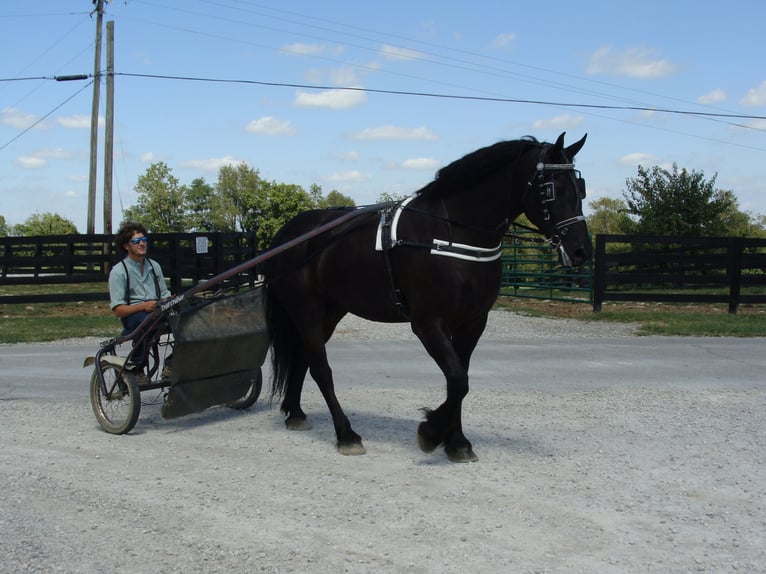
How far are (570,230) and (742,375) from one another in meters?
5.41

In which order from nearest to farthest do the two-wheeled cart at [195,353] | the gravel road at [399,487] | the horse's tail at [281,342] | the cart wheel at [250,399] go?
the gravel road at [399,487]
the two-wheeled cart at [195,353]
the horse's tail at [281,342]
the cart wheel at [250,399]

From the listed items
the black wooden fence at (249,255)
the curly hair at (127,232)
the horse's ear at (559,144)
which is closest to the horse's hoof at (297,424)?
the curly hair at (127,232)

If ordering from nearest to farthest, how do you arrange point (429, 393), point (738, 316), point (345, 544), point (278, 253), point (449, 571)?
point (449, 571)
point (345, 544)
point (278, 253)
point (429, 393)
point (738, 316)

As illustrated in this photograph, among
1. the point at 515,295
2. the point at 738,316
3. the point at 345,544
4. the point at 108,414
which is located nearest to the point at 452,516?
the point at 345,544

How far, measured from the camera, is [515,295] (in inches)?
813

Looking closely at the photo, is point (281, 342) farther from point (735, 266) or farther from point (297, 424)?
point (735, 266)

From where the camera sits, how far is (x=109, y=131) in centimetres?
2519

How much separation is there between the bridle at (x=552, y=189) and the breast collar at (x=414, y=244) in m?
0.44

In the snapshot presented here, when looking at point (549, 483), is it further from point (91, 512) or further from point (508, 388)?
point (508, 388)

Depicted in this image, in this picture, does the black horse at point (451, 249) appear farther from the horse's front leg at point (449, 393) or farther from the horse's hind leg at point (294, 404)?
the horse's hind leg at point (294, 404)

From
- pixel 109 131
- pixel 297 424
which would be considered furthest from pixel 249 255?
pixel 297 424

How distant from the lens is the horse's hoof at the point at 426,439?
17.6 feet

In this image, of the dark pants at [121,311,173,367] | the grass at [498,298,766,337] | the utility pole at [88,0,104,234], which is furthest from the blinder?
the utility pole at [88,0,104,234]

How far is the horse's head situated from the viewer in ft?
16.3
